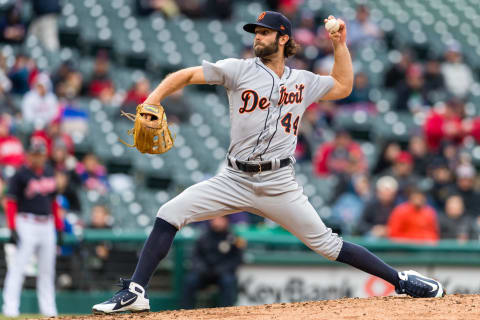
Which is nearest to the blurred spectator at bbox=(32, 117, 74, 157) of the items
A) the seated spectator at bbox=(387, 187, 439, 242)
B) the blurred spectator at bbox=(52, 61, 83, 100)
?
the blurred spectator at bbox=(52, 61, 83, 100)

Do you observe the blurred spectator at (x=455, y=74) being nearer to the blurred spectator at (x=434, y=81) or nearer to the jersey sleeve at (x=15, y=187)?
the blurred spectator at (x=434, y=81)

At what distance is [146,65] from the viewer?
1248 cm

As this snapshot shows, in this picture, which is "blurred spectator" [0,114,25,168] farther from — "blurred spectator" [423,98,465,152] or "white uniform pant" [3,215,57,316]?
"blurred spectator" [423,98,465,152]

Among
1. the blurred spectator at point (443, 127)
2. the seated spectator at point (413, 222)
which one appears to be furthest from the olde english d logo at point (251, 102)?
the blurred spectator at point (443, 127)

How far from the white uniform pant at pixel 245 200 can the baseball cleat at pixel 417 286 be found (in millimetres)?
717

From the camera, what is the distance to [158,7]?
13445 millimetres

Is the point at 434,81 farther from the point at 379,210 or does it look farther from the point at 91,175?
the point at 91,175

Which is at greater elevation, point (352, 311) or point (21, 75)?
point (21, 75)

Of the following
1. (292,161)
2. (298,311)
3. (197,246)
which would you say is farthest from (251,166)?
(197,246)

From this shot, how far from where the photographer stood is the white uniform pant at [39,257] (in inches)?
307

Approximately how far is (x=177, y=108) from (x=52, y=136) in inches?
76.9

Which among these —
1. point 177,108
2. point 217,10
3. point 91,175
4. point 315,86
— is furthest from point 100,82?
point 315,86

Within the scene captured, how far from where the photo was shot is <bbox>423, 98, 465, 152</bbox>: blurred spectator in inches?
436

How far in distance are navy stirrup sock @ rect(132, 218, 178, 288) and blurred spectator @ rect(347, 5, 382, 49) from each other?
9266 mm
